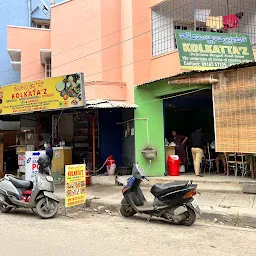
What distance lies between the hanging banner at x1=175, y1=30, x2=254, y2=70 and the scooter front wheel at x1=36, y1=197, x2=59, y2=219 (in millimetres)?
5180

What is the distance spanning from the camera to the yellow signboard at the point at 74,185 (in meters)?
7.69

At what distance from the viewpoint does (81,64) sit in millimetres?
13102

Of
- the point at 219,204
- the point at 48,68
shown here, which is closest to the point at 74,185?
the point at 219,204

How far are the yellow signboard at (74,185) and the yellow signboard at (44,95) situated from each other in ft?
9.81

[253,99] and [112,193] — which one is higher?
[253,99]

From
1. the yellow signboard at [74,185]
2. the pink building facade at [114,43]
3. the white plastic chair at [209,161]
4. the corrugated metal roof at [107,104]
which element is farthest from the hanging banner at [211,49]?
the yellow signboard at [74,185]

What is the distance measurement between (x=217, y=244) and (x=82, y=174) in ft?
12.5

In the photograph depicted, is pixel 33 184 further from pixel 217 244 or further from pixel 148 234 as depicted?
pixel 217 244

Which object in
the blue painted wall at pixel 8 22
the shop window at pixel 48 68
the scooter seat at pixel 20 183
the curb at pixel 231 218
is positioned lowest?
the curb at pixel 231 218

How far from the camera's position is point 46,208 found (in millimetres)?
7402

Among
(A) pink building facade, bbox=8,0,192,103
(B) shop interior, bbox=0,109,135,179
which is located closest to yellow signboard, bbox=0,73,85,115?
(B) shop interior, bbox=0,109,135,179

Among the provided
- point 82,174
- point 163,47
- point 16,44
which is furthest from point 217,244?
point 16,44

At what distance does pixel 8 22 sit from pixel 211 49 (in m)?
13.2

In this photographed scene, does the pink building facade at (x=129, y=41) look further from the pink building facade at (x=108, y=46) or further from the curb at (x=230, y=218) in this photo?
the curb at (x=230, y=218)
